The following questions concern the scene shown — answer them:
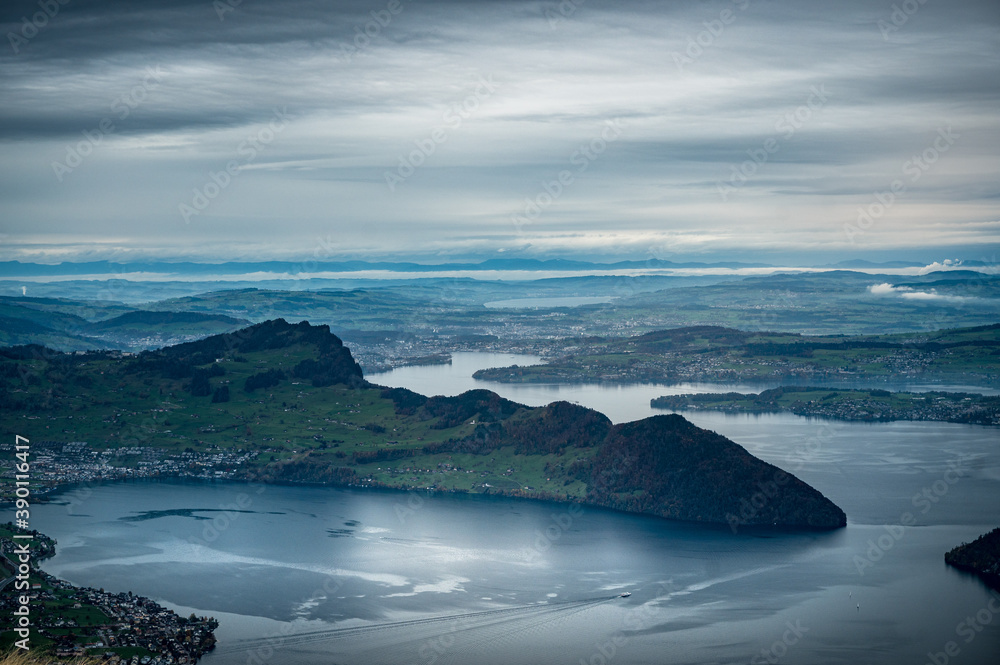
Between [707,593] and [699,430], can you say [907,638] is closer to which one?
[707,593]

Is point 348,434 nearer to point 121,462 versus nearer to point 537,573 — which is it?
point 121,462

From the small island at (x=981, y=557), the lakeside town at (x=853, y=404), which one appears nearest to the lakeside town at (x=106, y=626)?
the small island at (x=981, y=557)

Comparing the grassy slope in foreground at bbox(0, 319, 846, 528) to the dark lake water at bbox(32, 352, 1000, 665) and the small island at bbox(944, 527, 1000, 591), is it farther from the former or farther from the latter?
the small island at bbox(944, 527, 1000, 591)

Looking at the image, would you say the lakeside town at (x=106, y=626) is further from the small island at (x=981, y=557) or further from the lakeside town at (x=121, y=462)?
the small island at (x=981, y=557)

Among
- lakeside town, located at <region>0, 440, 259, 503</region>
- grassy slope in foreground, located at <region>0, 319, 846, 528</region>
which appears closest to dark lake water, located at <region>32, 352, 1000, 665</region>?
grassy slope in foreground, located at <region>0, 319, 846, 528</region>

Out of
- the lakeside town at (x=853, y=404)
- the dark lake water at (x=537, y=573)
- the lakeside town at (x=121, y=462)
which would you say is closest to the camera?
the dark lake water at (x=537, y=573)

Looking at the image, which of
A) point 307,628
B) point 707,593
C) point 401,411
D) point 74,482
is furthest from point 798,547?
point 74,482
